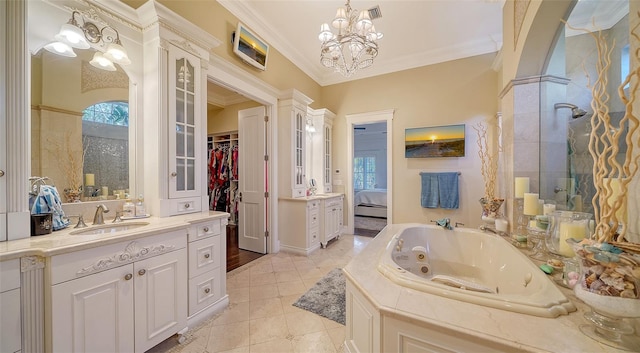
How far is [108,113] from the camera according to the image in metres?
1.70

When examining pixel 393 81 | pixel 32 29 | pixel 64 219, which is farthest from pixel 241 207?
pixel 393 81

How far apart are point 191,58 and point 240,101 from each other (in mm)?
2526

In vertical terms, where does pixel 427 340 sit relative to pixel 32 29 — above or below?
below

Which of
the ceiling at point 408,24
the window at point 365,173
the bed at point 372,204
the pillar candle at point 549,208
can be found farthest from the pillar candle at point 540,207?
the window at point 365,173

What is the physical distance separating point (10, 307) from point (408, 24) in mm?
4293

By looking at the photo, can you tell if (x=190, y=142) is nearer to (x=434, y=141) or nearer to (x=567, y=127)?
(x=567, y=127)

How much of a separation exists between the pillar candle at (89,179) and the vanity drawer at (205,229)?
30.9 inches

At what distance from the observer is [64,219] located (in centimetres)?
142

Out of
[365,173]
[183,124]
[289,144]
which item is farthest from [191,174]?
[365,173]

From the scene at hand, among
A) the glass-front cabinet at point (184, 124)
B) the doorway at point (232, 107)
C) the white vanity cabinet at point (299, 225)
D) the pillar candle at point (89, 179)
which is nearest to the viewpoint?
the pillar candle at point (89, 179)

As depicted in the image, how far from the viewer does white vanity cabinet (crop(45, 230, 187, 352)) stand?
1079 millimetres

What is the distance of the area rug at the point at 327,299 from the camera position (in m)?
1.92

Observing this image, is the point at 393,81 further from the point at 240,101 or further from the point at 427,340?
the point at 427,340

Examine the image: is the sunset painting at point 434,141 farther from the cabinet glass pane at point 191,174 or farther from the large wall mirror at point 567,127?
the cabinet glass pane at point 191,174
